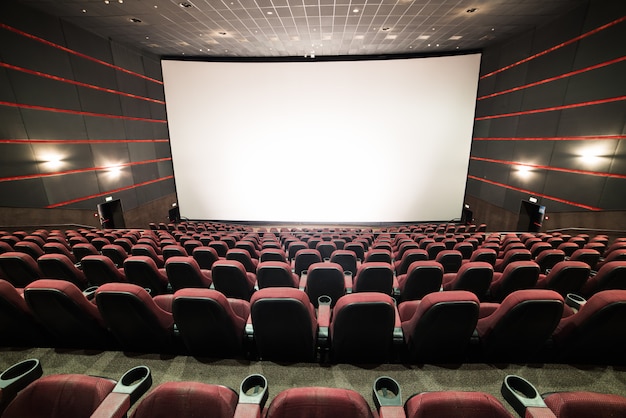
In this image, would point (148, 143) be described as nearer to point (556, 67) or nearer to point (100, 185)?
point (100, 185)

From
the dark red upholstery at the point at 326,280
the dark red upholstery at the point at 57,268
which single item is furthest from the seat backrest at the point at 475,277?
the dark red upholstery at the point at 57,268

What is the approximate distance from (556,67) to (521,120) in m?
1.58

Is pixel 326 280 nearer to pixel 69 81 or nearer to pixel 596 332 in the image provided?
pixel 596 332

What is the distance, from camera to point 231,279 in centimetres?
274

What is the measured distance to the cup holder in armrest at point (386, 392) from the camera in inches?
43.1

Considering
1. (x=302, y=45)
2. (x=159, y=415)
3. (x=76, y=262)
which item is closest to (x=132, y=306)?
(x=159, y=415)

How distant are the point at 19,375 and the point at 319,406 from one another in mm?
1468

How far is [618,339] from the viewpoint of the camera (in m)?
1.53

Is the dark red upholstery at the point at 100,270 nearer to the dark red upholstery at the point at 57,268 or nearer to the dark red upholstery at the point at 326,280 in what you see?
the dark red upholstery at the point at 57,268

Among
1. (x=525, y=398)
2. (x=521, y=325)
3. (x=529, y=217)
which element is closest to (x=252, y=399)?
(x=525, y=398)

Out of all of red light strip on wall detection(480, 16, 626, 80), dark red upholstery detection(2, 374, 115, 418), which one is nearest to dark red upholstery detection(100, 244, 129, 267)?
dark red upholstery detection(2, 374, 115, 418)

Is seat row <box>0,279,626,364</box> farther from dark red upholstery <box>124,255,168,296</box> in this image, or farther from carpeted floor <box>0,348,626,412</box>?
dark red upholstery <box>124,255,168,296</box>

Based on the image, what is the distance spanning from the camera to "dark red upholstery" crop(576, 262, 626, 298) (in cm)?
248

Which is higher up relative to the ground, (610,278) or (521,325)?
(521,325)
